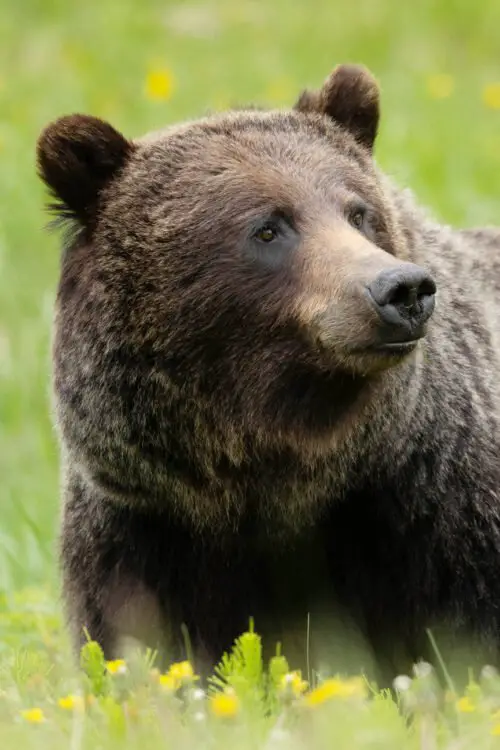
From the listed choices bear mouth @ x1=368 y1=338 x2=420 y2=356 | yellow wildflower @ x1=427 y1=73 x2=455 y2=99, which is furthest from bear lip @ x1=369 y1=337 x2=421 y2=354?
yellow wildflower @ x1=427 y1=73 x2=455 y2=99

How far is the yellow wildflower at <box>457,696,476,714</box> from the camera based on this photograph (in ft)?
11.8

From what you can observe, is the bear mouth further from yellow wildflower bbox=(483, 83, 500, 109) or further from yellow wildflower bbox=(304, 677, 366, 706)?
yellow wildflower bbox=(483, 83, 500, 109)

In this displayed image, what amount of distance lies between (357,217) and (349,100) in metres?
0.62

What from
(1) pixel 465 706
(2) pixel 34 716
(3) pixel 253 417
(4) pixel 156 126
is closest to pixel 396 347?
(3) pixel 253 417

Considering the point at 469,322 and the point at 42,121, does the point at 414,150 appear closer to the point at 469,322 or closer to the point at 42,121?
the point at 42,121

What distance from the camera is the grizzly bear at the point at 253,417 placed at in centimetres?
477

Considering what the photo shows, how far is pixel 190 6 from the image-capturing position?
16234 millimetres

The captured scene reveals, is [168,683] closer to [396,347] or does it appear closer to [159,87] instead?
[396,347]

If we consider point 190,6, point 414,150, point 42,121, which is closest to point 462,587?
point 414,150

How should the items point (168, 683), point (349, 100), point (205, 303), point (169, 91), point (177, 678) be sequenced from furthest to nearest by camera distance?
Answer: point (169, 91), point (349, 100), point (205, 303), point (177, 678), point (168, 683)

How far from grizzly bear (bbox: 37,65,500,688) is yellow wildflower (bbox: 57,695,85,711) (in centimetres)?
124

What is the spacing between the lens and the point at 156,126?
38.2 feet

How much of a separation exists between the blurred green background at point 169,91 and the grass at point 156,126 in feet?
0.06

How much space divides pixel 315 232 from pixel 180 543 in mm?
1199
